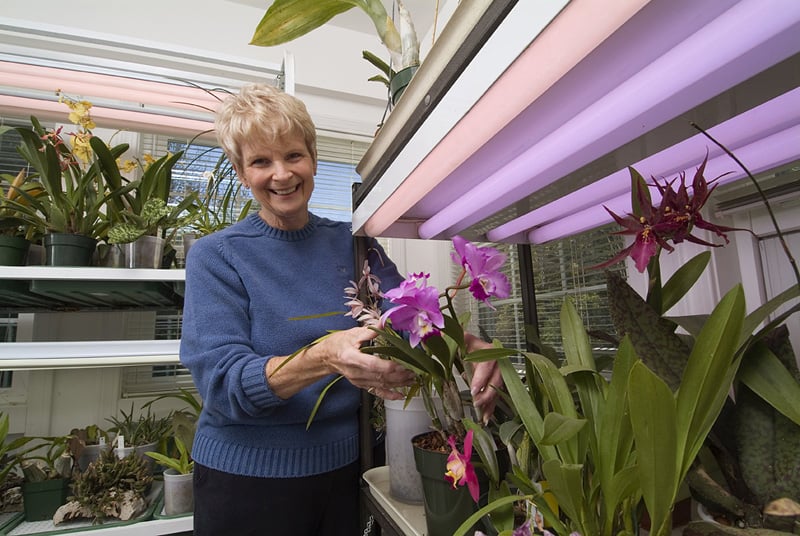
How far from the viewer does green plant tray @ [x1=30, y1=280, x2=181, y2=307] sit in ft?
3.67

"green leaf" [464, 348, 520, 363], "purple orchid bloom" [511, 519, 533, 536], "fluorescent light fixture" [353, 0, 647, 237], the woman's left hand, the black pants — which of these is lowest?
the black pants

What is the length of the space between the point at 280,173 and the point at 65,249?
74 cm

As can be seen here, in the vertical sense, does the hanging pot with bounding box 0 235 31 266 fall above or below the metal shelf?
above

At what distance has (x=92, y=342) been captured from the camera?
3.61 feet

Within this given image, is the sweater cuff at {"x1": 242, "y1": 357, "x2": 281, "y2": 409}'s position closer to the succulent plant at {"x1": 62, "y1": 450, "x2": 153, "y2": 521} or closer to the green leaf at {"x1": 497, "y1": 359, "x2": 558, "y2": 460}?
the green leaf at {"x1": 497, "y1": 359, "x2": 558, "y2": 460}

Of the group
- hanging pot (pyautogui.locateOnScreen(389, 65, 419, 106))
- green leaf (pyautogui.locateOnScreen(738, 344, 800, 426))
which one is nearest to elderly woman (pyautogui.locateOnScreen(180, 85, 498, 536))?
hanging pot (pyautogui.locateOnScreen(389, 65, 419, 106))

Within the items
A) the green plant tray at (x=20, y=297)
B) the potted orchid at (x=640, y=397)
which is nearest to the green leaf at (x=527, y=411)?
the potted orchid at (x=640, y=397)

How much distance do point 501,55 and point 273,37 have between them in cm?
71

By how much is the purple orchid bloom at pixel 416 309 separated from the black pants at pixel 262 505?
55 centimetres

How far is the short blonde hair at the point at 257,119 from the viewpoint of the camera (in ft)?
2.74

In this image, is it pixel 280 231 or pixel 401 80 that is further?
pixel 280 231

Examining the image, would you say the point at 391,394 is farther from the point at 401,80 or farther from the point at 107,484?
the point at 107,484

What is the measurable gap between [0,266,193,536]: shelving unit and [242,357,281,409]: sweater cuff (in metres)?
0.58

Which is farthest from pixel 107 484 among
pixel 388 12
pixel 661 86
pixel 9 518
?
pixel 388 12
